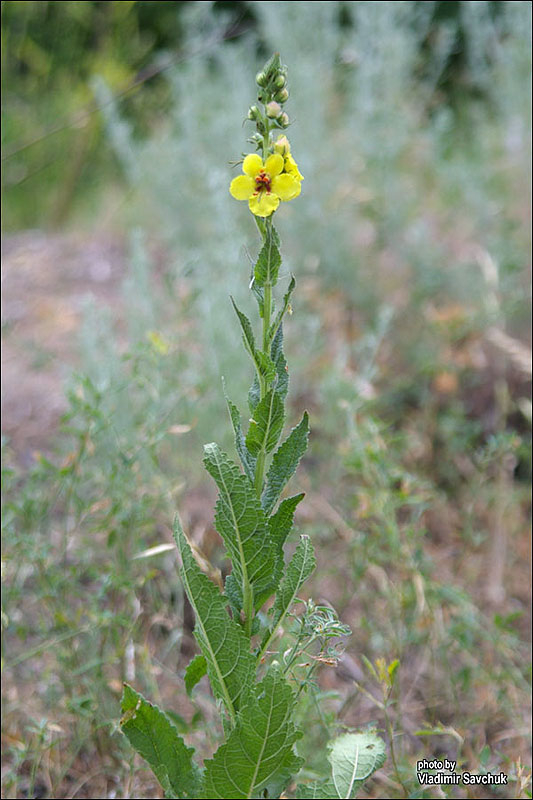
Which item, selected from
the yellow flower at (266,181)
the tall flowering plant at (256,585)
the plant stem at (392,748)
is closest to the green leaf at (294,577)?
the tall flowering plant at (256,585)

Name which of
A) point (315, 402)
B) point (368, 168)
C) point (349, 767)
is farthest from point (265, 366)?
point (368, 168)

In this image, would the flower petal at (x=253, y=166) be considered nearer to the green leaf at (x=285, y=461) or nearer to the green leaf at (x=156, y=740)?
the green leaf at (x=285, y=461)

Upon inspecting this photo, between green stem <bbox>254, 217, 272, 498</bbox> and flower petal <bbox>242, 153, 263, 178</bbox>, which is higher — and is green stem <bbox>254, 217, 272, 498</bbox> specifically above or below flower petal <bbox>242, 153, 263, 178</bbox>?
below

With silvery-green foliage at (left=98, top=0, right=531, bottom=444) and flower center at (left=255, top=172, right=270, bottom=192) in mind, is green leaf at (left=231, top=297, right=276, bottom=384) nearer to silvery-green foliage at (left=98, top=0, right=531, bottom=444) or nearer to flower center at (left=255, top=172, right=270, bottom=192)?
flower center at (left=255, top=172, right=270, bottom=192)

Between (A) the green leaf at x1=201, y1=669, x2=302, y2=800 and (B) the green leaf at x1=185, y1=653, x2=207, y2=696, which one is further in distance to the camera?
(B) the green leaf at x1=185, y1=653, x2=207, y2=696

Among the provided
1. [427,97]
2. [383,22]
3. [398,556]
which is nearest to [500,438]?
[398,556]

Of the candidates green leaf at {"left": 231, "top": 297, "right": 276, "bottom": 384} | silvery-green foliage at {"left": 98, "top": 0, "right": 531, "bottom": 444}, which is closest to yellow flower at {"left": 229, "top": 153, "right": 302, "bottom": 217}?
green leaf at {"left": 231, "top": 297, "right": 276, "bottom": 384}
